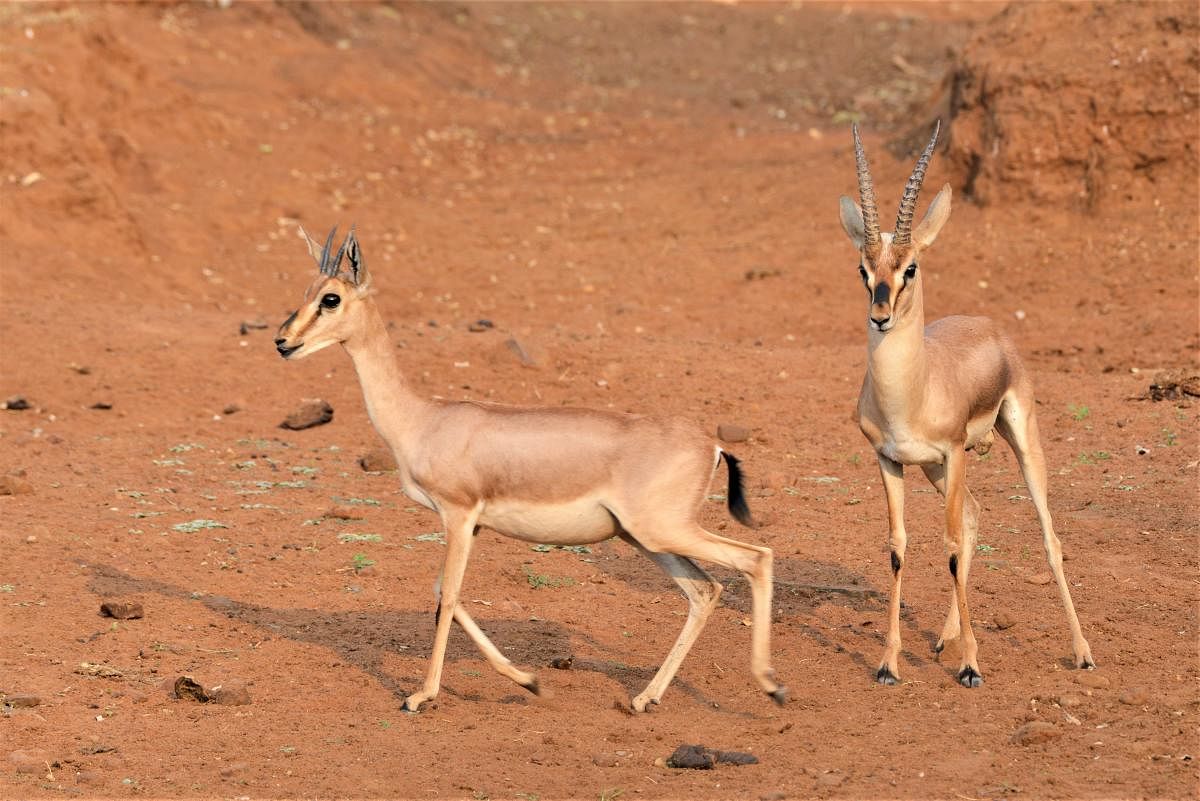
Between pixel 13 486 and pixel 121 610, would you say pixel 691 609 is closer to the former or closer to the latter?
pixel 121 610

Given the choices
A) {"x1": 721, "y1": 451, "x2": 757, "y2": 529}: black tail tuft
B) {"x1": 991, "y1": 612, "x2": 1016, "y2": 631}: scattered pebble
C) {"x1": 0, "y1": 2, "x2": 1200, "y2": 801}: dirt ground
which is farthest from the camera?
{"x1": 991, "y1": 612, "x2": 1016, "y2": 631}: scattered pebble

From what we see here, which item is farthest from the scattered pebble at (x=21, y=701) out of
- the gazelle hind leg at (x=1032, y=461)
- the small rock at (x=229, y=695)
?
the gazelle hind leg at (x=1032, y=461)

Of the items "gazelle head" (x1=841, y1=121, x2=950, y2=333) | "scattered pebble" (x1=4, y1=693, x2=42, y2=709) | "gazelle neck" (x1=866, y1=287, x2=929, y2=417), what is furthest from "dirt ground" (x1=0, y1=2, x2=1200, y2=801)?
"gazelle head" (x1=841, y1=121, x2=950, y2=333)

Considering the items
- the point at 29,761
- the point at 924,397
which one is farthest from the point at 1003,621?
the point at 29,761

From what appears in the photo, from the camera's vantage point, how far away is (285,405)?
13.6 meters

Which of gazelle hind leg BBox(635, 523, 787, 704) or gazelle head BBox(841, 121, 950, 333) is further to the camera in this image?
gazelle head BBox(841, 121, 950, 333)

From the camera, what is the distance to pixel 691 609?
25.1 feet

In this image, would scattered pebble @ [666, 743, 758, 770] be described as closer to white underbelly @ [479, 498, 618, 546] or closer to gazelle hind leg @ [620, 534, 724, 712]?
gazelle hind leg @ [620, 534, 724, 712]

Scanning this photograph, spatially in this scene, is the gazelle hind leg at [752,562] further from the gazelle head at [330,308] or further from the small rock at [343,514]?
the small rock at [343,514]

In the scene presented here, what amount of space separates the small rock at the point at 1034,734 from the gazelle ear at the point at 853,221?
9.22 feet

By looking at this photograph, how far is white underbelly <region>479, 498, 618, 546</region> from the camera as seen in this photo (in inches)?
291

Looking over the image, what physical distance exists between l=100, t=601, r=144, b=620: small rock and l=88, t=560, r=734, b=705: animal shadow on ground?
33cm

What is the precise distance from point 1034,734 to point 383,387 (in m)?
3.72

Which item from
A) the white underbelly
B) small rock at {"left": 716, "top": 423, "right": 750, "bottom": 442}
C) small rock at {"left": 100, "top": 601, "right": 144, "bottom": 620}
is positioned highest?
the white underbelly
